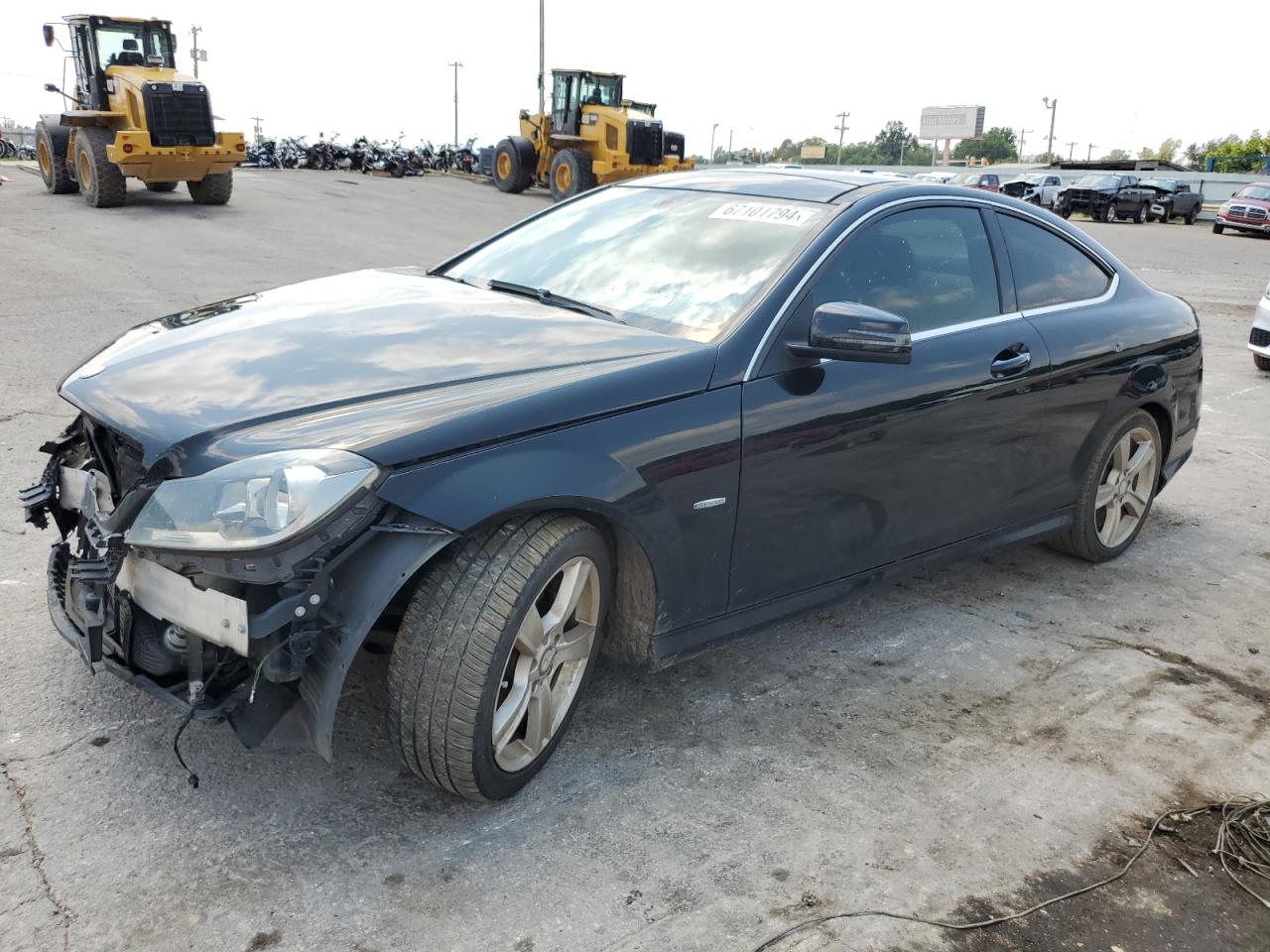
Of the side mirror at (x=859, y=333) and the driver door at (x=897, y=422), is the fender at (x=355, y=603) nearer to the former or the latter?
the driver door at (x=897, y=422)

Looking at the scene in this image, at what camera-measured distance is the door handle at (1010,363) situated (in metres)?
3.83

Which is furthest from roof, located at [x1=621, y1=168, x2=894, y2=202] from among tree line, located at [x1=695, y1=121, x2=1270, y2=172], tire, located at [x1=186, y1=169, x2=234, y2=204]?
tree line, located at [x1=695, y1=121, x2=1270, y2=172]

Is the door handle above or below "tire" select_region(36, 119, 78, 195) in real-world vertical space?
below

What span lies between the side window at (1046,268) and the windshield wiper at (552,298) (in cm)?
167

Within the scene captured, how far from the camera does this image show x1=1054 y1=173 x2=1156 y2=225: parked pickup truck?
33469mm

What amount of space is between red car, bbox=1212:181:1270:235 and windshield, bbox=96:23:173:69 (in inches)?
1045

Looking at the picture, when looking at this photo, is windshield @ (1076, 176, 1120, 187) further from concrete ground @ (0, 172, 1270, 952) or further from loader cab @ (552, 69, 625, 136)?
concrete ground @ (0, 172, 1270, 952)

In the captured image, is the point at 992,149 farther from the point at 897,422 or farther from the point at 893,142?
the point at 897,422

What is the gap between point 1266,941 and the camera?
253cm

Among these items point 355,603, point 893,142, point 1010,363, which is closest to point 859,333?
point 1010,363

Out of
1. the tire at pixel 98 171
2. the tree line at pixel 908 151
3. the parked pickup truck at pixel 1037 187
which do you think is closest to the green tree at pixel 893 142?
the tree line at pixel 908 151

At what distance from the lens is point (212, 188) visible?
59.5 feet

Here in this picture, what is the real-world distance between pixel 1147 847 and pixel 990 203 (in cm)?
238

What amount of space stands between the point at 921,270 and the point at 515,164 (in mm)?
24822
